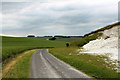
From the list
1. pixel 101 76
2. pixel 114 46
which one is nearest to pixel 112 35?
pixel 114 46

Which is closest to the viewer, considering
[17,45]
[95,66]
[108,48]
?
[95,66]

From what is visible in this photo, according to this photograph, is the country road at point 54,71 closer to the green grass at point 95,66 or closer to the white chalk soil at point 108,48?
the green grass at point 95,66

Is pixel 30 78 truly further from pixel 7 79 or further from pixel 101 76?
pixel 101 76

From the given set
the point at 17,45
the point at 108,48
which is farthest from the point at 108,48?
the point at 17,45

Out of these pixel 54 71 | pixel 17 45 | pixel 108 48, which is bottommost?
pixel 54 71

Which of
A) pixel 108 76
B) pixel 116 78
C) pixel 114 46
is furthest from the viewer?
pixel 114 46

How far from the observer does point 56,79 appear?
11547 millimetres

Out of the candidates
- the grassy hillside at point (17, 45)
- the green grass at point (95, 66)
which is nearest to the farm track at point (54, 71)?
the green grass at point (95, 66)

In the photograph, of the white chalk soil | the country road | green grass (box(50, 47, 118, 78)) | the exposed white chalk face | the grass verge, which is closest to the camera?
green grass (box(50, 47, 118, 78))

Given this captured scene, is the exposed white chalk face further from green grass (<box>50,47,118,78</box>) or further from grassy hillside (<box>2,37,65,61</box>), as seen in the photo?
grassy hillside (<box>2,37,65,61</box>)

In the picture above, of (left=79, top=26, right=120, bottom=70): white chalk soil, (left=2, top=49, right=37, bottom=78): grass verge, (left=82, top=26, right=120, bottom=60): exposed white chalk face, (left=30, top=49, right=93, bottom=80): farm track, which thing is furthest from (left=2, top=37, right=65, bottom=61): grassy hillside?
(left=82, top=26, right=120, bottom=60): exposed white chalk face

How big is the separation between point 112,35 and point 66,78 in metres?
27.4

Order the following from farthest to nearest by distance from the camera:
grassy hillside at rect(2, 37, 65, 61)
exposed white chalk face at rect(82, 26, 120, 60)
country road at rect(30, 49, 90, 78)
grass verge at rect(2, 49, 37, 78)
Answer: grassy hillside at rect(2, 37, 65, 61) → exposed white chalk face at rect(82, 26, 120, 60) → grass verge at rect(2, 49, 37, 78) → country road at rect(30, 49, 90, 78)

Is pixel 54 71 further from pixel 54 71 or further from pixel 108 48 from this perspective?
pixel 108 48
